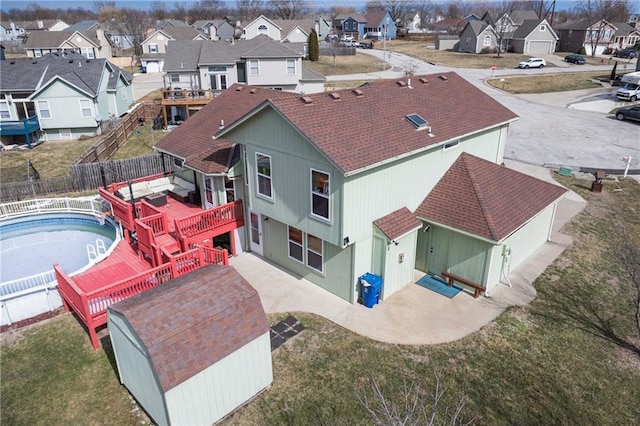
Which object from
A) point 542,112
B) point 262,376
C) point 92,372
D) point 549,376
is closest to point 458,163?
point 549,376

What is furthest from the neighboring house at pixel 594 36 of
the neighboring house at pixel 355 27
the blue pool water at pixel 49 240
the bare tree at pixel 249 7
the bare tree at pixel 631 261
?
the bare tree at pixel 249 7

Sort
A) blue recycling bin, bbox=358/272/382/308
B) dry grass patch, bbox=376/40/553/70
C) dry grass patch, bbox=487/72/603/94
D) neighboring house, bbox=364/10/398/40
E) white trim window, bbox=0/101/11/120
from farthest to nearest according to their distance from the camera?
neighboring house, bbox=364/10/398/40
dry grass patch, bbox=376/40/553/70
dry grass patch, bbox=487/72/603/94
white trim window, bbox=0/101/11/120
blue recycling bin, bbox=358/272/382/308

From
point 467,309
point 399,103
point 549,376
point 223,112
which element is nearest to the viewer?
point 549,376

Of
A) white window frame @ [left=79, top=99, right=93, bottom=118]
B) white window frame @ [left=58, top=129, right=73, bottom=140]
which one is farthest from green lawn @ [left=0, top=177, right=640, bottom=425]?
white window frame @ [left=58, top=129, right=73, bottom=140]

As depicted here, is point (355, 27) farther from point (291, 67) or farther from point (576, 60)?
point (291, 67)

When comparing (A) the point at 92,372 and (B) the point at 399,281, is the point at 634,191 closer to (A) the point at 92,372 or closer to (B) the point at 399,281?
(B) the point at 399,281

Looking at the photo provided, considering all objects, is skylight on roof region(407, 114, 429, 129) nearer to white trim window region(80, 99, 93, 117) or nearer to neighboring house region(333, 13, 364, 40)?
white trim window region(80, 99, 93, 117)

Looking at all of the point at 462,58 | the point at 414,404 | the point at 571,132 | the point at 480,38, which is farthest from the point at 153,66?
the point at 414,404
